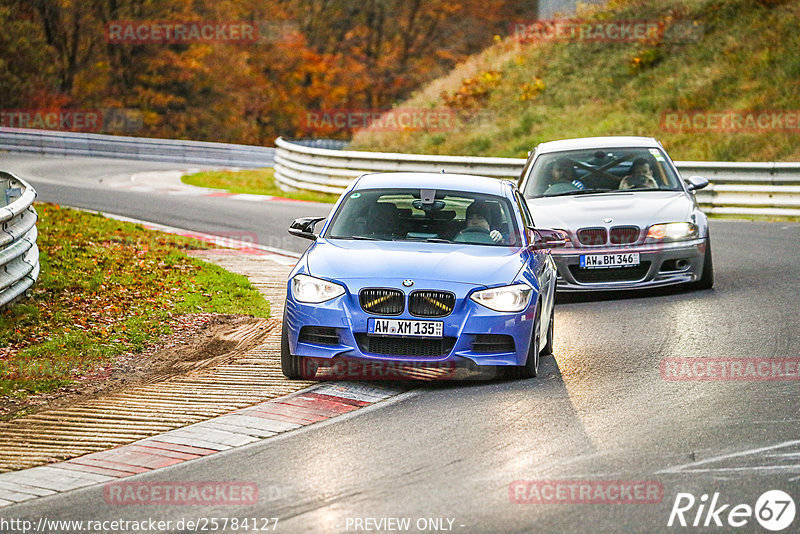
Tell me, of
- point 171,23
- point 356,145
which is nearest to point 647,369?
point 356,145

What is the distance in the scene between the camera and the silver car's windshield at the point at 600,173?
45.9ft

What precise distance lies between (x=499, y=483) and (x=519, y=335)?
2658mm

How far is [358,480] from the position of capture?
641 centimetres

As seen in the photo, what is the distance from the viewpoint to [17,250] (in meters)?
11.3

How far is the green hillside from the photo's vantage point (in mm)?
30953

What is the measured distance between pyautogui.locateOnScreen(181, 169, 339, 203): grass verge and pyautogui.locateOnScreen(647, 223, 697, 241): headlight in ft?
45.3

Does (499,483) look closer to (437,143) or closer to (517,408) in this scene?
(517,408)

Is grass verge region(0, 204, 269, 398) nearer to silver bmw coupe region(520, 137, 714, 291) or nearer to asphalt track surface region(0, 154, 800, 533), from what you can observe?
asphalt track surface region(0, 154, 800, 533)
